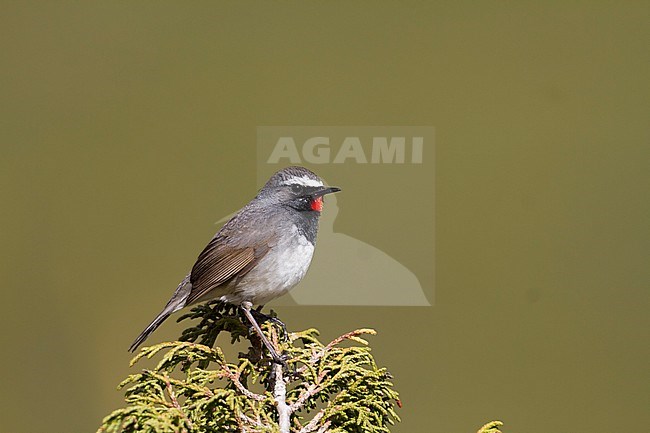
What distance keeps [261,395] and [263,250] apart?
405mm

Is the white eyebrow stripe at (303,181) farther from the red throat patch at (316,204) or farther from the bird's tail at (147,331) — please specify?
the bird's tail at (147,331)

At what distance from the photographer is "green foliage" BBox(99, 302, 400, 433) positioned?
98 cm

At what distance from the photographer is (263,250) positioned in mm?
1461

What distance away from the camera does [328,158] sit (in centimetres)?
282

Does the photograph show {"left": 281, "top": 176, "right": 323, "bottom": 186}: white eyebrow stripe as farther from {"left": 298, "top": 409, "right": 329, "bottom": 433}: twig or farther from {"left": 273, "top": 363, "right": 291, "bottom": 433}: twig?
{"left": 298, "top": 409, "right": 329, "bottom": 433}: twig

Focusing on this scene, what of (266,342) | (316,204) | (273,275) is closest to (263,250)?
(273,275)

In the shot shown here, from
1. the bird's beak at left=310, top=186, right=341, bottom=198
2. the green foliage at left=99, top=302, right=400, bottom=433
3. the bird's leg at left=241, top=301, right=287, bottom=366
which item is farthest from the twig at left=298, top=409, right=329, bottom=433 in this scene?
the bird's beak at left=310, top=186, right=341, bottom=198

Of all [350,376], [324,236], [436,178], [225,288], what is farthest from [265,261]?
[436,178]

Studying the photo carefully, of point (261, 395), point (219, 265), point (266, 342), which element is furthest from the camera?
point (219, 265)

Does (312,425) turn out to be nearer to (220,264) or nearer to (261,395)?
(261,395)

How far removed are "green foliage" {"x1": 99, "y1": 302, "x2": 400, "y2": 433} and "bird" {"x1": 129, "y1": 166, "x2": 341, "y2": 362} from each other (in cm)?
15

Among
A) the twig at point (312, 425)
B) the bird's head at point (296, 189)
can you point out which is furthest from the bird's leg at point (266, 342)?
the bird's head at point (296, 189)

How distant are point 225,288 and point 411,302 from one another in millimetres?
1691

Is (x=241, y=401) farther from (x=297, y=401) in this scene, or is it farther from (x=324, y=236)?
(x=324, y=236)
